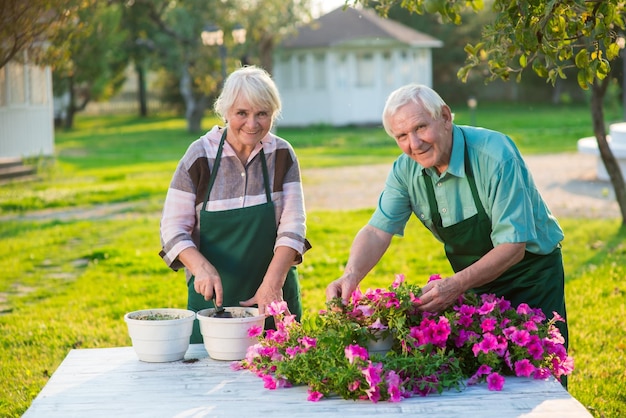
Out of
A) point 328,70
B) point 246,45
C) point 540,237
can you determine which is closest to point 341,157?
point 246,45

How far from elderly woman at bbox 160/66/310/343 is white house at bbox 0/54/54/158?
54.0 ft

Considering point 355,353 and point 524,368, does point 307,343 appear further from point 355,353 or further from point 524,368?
point 524,368

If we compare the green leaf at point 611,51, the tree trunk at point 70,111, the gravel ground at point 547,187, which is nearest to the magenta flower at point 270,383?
the green leaf at point 611,51

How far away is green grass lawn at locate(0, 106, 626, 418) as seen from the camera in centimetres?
592

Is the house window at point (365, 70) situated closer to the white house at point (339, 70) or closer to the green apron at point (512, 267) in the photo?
the white house at point (339, 70)

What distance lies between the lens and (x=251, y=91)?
3523mm

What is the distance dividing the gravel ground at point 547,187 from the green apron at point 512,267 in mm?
8512

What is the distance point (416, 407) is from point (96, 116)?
4747 centimetres

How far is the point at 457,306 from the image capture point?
3.15 meters

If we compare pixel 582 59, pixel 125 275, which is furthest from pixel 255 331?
pixel 125 275

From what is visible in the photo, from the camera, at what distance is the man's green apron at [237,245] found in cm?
377

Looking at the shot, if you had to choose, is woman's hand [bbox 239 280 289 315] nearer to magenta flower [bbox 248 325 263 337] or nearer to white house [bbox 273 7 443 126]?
magenta flower [bbox 248 325 263 337]

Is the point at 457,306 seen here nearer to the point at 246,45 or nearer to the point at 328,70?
the point at 246,45

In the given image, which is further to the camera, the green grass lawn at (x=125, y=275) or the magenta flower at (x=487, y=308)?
the green grass lawn at (x=125, y=275)
